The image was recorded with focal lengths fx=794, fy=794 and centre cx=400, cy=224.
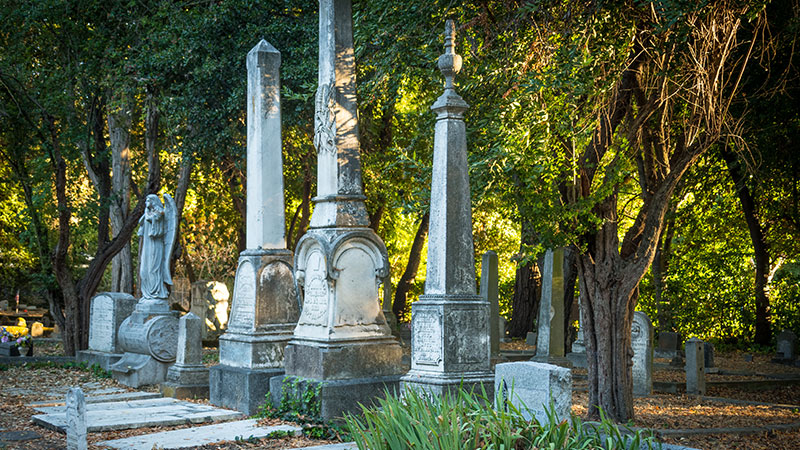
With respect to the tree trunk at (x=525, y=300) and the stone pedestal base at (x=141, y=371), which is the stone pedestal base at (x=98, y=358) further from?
the tree trunk at (x=525, y=300)

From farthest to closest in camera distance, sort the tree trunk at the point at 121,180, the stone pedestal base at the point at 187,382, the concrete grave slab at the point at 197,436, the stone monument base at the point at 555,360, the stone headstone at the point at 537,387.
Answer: the tree trunk at the point at 121,180 < the stone monument base at the point at 555,360 < the stone pedestal base at the point at 187,382 < the concrete grave slab at the point at 197,436 < the stone headstone at the point at 537,387

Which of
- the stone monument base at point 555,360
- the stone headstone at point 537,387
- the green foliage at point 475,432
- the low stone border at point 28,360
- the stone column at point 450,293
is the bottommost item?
the low stone border at point 28,360

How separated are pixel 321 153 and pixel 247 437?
11.2ft

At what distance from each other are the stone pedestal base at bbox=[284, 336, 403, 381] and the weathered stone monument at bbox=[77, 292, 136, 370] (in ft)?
21.8

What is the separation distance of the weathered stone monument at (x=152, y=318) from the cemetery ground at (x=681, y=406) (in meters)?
0.38

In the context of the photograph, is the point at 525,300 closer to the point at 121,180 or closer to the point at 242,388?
the point at 121,180

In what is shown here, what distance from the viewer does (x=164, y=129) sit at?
20.3m

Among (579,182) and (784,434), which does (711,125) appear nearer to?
(579,182)

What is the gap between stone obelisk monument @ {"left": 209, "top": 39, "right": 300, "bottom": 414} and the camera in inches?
403

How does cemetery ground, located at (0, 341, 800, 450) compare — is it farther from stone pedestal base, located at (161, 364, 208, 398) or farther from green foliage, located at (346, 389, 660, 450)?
green foliage, located at (346, 389, 660, 450)

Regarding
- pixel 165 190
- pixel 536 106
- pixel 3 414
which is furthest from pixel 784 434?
pixel 165 190

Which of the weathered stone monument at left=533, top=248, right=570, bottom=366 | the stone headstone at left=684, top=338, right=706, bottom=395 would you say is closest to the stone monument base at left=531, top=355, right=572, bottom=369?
the weathered stone monument at left=533, top=248, right=570, bottom=366

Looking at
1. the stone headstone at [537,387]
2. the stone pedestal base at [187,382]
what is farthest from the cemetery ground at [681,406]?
the stone headstone at [537,387]

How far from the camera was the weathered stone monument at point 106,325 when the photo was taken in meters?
14.8
